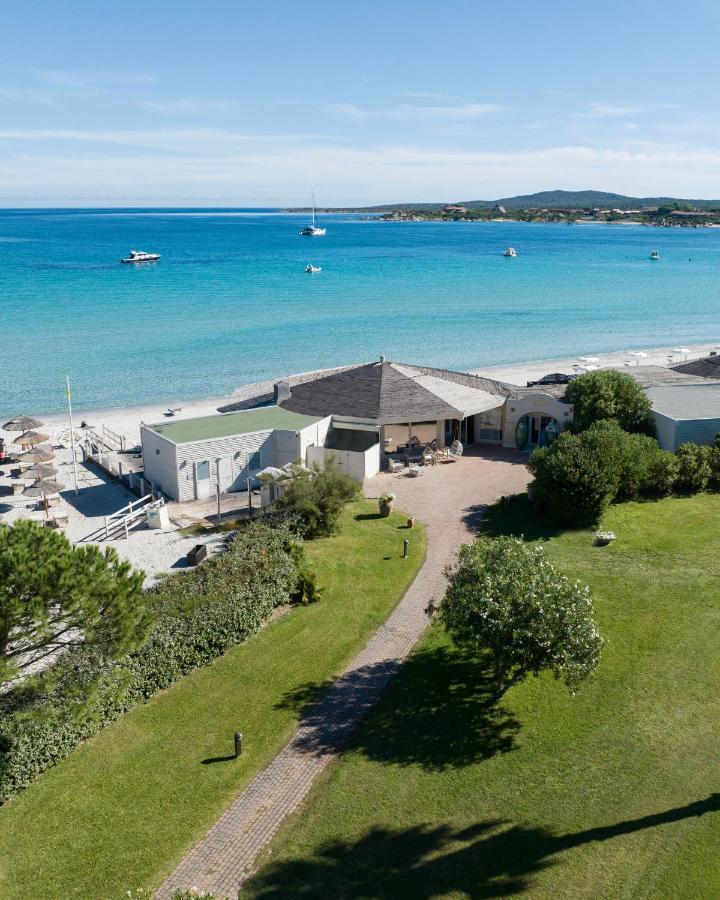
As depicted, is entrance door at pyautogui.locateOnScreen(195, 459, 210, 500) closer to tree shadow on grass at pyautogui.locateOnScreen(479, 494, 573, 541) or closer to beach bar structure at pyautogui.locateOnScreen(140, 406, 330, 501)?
beach bar structure at pyautogui.locateOnScreen(140, 406, 330, 501)

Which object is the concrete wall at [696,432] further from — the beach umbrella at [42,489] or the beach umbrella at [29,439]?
the beach umbrella at [29,439]

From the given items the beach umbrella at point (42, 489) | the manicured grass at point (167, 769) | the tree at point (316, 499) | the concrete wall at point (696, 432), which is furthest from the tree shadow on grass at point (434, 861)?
the concrete wall at point (696, 432)

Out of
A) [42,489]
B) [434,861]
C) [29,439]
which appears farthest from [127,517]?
[434,861]

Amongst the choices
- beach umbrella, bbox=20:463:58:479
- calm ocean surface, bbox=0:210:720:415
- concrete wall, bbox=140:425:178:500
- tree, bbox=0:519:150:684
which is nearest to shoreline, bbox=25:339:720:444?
calm ocean surface, bbox=0:210:720:415

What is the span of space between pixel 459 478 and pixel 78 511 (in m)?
13.4

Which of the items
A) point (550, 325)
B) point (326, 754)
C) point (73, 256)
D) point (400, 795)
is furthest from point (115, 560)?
point (73, 256)

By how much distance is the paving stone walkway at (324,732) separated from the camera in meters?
10.8

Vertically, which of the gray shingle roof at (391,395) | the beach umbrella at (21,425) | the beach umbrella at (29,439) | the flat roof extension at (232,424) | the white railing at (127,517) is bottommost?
the white railing at (127,517)

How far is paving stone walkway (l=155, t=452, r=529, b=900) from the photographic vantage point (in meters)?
10.8

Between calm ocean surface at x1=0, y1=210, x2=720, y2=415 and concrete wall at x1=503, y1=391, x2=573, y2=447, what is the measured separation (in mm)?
20256

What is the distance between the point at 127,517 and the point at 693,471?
60.2 feet

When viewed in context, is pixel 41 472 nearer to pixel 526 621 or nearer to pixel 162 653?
pixel 162 653

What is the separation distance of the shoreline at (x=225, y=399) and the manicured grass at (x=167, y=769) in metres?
19.0

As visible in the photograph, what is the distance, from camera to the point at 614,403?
28172 millimetres
